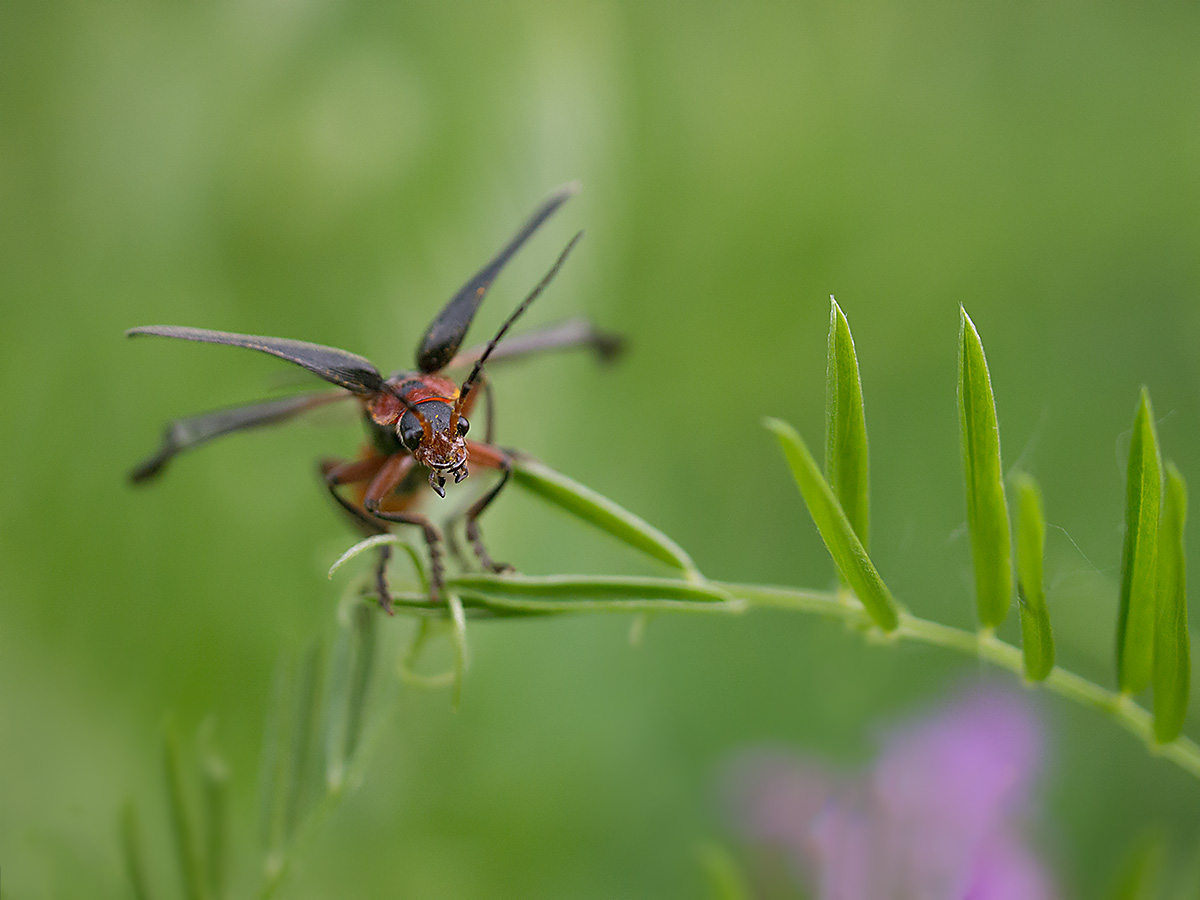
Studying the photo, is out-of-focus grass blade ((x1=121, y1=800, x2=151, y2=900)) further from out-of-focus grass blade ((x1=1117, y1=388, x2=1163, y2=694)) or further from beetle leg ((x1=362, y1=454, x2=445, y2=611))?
out-of-focus grass blade ((x1=1117, y1=388, x2=1163, y2=694))

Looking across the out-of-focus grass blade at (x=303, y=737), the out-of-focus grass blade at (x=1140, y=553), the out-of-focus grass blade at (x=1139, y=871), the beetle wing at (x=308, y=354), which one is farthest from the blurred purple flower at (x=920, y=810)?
the beetle wing at (x=308, y=354)

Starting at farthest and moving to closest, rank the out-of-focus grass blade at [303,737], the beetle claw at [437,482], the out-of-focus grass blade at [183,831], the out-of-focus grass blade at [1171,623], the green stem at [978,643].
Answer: the beetle claw at [437,482]
the out-of-focus grass blade at [303,737]
the out-of-focus grass blade at [183,831]
the green stem at [978,643]
the out-of-focus grass blade at [1171,623]

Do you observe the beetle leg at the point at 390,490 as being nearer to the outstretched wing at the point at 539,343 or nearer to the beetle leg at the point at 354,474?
the beetle leg at the point at 354,474

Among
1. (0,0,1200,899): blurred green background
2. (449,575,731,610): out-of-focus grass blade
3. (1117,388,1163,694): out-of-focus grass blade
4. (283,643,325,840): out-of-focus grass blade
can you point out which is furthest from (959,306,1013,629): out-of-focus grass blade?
(283,643,325,840): out-of-focus grass blade

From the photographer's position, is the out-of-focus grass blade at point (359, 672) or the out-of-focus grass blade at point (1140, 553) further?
the out-of-focus grass blade at point (359, 672)

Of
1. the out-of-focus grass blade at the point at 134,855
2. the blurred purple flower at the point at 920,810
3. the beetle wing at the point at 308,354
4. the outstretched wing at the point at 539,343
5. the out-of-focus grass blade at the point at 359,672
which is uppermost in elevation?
the beetle wing at the point at 308,354

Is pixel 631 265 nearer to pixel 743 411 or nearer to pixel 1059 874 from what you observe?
pixel 743 411

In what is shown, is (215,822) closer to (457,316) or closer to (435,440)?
(435,440)

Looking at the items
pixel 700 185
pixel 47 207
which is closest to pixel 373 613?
pixel 47 207
